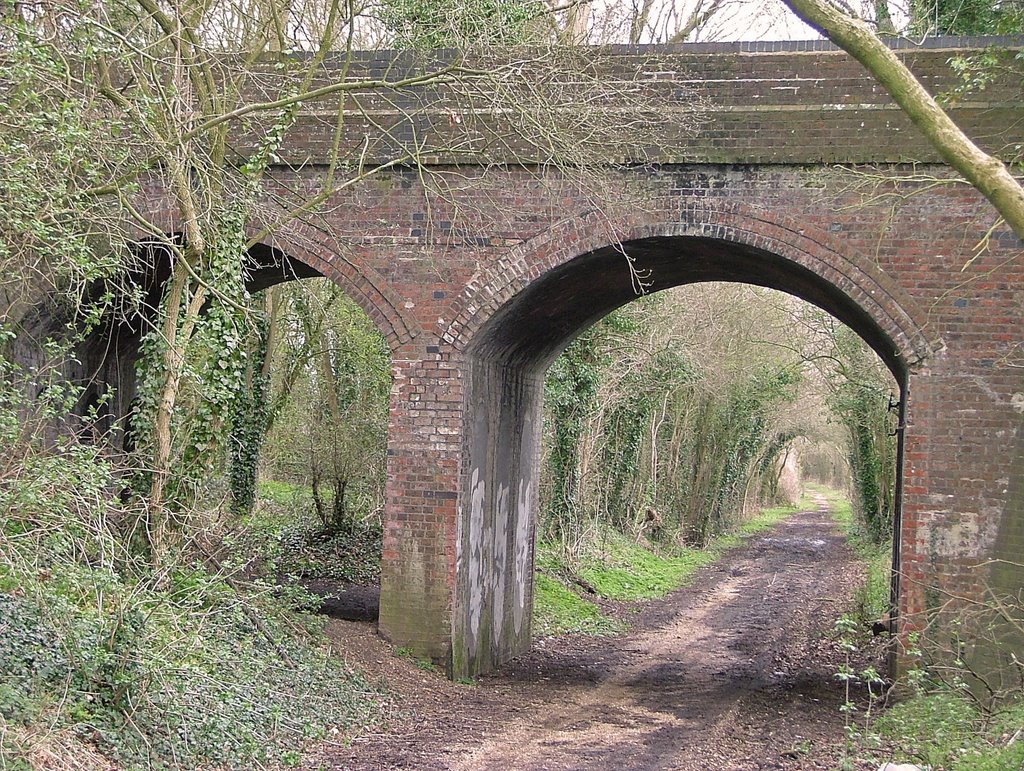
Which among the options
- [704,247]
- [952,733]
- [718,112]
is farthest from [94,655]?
[718,112]

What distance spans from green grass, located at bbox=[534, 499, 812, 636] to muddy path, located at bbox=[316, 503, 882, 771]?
27.1 inches

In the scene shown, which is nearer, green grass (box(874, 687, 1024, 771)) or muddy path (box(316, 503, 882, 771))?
green grass (box(874, 687, 1024, 771))

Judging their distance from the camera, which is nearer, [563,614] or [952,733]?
[952,733]

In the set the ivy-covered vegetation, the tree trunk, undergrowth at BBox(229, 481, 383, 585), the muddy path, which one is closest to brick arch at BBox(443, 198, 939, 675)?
the muddy path

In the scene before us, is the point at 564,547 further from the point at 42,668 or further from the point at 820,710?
the point at 42,668

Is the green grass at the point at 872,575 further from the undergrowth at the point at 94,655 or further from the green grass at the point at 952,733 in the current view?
the undergrowth at the point at 94,655

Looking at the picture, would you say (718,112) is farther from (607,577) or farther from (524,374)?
(607,577)

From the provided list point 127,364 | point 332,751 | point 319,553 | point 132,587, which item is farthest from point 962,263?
point 319,553

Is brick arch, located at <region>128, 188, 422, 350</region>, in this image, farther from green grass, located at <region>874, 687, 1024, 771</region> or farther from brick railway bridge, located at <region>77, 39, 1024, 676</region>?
green grass, located at <region>874, 687, 1024, 771</region>

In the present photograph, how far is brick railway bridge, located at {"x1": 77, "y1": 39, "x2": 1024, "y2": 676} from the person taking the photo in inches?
384

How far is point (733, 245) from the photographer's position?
34.2 ft

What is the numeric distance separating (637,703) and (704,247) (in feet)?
15.4

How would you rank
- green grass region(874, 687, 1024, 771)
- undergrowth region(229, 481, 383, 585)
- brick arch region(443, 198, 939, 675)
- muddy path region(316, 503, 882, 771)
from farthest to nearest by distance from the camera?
undergrowth region(229, 481, 383, 585), brick arch region(443, 198, 939, 675), muddy path region(316, 503, 882, 771), green grass region(874, 687, 1024, 771)

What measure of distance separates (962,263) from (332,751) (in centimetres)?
690
